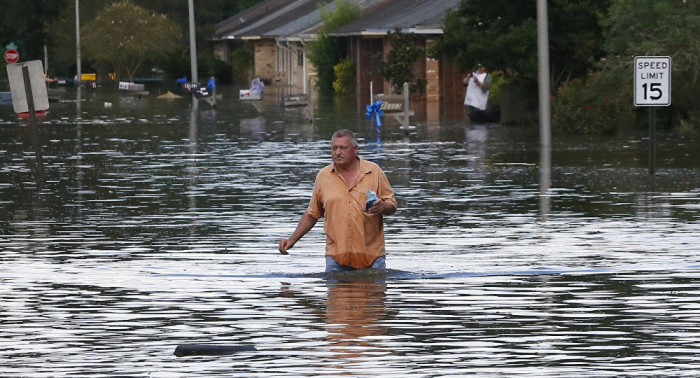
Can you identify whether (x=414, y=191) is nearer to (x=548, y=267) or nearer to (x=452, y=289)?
(x=548, y=267)

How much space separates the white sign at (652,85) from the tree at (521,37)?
11.0 metres

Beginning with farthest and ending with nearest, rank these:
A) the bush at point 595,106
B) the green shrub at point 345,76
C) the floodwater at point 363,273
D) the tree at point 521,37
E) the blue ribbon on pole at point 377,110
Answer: the green shrub at point 345,76 < the blue ribbon on pole at point 377,110 < the tree at point 521,37 < the bush at point 595,106 < the floodwater at point 363,273

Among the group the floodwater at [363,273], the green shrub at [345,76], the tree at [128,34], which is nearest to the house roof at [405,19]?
the green shrub at [345,76]

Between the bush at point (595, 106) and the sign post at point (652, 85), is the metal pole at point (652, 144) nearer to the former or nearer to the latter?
the sign post at point (652, 85)

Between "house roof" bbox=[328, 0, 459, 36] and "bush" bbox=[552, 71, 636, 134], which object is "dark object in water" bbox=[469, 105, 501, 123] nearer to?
"bush" bbox=[552, 71, 636, 134]

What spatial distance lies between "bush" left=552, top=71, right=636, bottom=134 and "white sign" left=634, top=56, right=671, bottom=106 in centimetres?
875

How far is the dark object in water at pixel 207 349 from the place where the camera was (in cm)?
876

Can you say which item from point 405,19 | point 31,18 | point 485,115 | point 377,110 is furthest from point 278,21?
point 377,110

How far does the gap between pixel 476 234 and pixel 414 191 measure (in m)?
4.97

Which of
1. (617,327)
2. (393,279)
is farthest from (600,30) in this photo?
(617,327)

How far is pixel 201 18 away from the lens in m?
119

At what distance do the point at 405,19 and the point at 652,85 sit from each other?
33.4m

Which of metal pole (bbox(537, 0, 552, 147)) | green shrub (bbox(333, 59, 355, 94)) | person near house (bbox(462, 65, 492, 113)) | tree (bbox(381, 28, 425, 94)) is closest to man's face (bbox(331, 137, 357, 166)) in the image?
metal pole (bbox(537, 0, 552, 147))

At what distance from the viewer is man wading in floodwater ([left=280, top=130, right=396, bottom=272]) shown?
11148 millimetres
